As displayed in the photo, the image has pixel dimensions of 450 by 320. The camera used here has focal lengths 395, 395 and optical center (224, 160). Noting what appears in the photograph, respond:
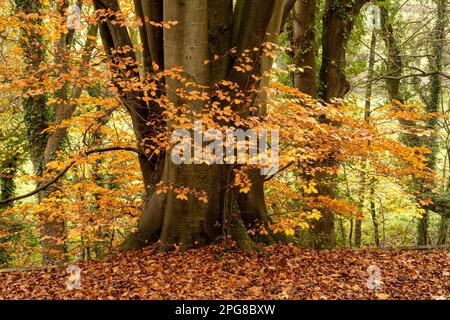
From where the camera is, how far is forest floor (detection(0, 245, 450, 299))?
5.00 m

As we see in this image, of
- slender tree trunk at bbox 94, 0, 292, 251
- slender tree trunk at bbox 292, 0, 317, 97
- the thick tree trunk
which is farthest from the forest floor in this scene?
slender tree trunk at bbox 292, 0, 317, 97

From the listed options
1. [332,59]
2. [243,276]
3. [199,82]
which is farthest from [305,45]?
[243,276]

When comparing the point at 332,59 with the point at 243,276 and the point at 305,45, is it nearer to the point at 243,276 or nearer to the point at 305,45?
the point at 305,45

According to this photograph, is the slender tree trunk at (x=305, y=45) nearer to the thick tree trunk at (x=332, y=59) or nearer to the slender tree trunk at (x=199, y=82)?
the thick tree trunk at (x=332, y=59)

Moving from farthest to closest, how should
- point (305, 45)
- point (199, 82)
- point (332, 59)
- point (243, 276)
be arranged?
point (332, 59)
point (305, 45)
point (199, 82)
point (243, 276)

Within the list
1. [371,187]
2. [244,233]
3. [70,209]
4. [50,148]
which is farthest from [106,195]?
[371,187]

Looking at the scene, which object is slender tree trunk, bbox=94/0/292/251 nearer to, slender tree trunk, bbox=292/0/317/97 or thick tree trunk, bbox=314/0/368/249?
thick tree trunk, bbox=314/0/368/249

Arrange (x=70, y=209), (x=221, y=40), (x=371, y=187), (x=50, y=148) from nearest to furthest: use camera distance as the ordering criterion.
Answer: (x=221, y=40)
(x=70, y=209)
(x=50, y=148)
(x=371, y=187)

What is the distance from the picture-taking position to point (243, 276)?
555 centimetres

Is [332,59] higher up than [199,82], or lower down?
higher up

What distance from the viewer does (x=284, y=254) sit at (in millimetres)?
6668

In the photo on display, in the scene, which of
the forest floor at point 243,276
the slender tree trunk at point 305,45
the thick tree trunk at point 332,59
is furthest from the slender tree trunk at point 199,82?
the slender tree trunk at point 305,45

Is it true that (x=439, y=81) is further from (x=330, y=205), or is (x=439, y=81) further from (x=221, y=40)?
(x=221, y=40)
